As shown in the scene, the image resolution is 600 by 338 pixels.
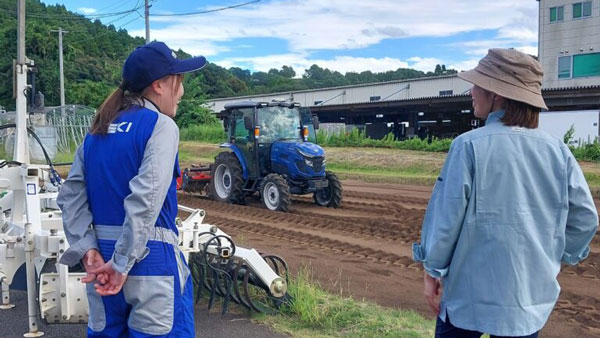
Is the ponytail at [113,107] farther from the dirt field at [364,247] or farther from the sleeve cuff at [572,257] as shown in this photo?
the dirt field at [364,247]

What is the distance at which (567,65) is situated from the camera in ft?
139

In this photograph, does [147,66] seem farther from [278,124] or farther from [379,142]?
[379,142]

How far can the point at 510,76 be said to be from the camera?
2576 mm

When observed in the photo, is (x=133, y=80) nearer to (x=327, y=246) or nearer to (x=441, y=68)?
(x=327, y=246)

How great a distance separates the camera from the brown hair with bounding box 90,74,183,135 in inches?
104

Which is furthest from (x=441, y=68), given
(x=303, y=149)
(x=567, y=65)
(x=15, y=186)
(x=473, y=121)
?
(x=15, y=186)

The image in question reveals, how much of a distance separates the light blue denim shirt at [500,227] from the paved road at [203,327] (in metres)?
2.61

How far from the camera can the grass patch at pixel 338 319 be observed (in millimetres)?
4759

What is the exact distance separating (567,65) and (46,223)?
42.9m

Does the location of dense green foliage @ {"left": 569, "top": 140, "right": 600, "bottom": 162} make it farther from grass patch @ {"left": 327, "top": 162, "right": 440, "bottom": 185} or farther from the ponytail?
the ponytail

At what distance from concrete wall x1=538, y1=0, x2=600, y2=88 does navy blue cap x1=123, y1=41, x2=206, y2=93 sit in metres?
42.3

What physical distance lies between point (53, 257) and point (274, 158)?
893 cm

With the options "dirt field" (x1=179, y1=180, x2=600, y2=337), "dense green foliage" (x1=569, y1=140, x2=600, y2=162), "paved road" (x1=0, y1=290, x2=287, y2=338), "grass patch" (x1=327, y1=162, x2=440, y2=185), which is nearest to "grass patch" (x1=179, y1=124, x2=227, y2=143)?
"grass patch" (x1=327, y1=162, x2=440, y2=185)

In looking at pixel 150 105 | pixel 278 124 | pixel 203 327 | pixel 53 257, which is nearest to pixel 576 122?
pixel 278 124
